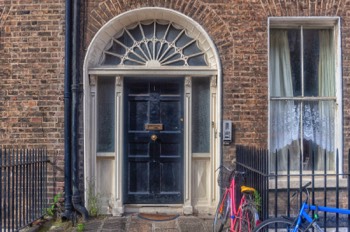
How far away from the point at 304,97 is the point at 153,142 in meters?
2.67

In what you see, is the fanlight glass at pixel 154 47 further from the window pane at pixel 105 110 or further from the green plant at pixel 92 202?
the green plant at pixel 92 202

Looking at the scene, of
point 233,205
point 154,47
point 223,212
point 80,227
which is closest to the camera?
point 233,205

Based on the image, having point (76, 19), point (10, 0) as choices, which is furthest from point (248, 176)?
point (10, 0)

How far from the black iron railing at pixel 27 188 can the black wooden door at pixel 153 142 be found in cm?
137

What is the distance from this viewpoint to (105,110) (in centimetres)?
795

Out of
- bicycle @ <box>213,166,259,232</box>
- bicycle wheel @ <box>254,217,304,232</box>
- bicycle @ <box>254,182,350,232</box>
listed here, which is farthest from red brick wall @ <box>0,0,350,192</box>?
bicycle @ <box>254,182,350,232</box>

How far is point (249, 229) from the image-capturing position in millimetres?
6031

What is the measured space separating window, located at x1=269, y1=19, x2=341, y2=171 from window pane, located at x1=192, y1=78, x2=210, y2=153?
1.08m

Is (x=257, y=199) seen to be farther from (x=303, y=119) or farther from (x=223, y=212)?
(x=303, y=119)

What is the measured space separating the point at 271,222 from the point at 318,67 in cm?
362

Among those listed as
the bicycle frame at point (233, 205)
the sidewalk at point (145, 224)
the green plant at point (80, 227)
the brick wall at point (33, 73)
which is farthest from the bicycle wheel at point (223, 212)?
the brick wall at point (33, 73)

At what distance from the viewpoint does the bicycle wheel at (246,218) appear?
602 cm

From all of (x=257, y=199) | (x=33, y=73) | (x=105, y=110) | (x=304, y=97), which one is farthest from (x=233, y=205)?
(x=33, y=73)

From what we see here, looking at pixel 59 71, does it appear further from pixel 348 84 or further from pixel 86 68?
pixel 348 84
